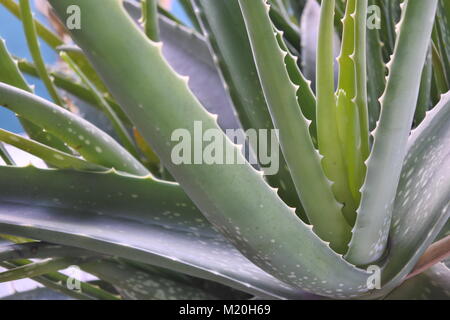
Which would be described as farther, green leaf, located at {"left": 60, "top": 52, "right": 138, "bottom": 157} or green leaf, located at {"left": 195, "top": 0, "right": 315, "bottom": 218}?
Answer: green leaf, located at {"left": 60, "top": 52, "right": 138, "bottom": 157}

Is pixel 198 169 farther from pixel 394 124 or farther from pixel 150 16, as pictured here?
pixel 150 16

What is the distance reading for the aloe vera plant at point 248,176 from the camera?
19cm

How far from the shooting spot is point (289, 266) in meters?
0.24

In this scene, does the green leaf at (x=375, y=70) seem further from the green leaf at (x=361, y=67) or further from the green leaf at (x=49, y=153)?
the green leaf at (x=49, y=153)

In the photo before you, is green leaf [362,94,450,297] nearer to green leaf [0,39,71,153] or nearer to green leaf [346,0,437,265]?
green leaf [346,0,437,265]

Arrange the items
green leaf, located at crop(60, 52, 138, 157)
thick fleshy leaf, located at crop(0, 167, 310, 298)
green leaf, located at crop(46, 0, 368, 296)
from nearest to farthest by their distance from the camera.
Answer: green leaf, located at crop(46, 0, 368, 296), thick fleshy leaf, located at crop(0, 167, 310, 298), green leaf, located at crop(60, 52, 138, 157)

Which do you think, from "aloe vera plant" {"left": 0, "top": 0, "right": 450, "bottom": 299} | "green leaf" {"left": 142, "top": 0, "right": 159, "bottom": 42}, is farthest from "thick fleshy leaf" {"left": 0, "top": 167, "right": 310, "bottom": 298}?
"green leaf" {"left": 142, "top": 0, "right": 159, "bottom": 42}

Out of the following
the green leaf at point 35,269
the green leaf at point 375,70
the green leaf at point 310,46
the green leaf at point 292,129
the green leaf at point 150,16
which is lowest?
the green leaf at point 35,269

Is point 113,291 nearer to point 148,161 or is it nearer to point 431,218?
point 148,161

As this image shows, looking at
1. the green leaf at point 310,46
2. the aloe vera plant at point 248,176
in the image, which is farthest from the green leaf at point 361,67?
the green leaf at point 310,46

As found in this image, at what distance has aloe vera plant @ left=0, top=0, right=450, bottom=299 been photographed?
0.19 m

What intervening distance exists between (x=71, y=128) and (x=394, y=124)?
19 centimetres

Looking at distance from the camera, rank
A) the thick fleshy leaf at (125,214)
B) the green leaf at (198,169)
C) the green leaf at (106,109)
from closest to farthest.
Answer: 1. the green leaf at (198,169)
2. the thick fleshy leaf at (125,214)
3. the green leaf at (106,109)

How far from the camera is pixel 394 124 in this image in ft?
0.76
